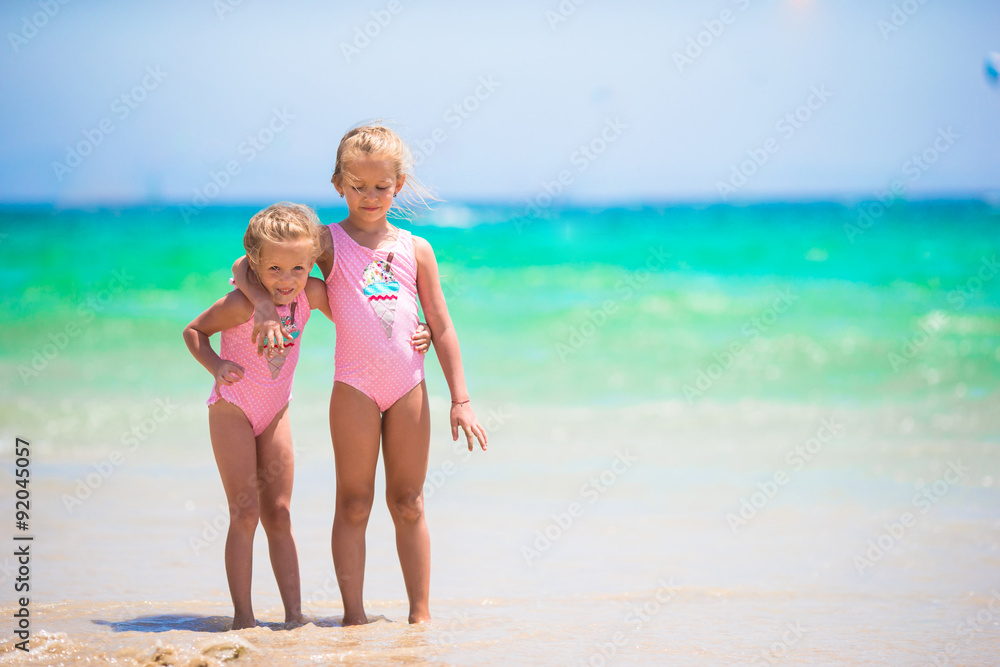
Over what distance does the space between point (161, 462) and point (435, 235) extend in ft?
57.9

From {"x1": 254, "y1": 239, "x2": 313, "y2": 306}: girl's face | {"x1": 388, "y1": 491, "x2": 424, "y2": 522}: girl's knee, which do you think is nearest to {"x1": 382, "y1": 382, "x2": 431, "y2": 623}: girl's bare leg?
{"x1": 388, "y1": 491, "x2": 424, "y2": 522}: girl's knee

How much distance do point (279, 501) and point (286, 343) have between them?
52 centimetres

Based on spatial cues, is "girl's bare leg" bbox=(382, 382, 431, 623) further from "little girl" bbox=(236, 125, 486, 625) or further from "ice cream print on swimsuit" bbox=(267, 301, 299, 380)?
"ice cream print on swimsuit" bbox=(267, 301, 299, 380)

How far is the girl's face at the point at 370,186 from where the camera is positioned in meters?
2.86

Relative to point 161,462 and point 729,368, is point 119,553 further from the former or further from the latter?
point 729,368

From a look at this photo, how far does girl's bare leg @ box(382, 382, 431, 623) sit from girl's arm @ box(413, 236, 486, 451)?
10cm

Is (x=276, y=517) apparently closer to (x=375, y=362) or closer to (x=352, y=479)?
(x=352, y=479)

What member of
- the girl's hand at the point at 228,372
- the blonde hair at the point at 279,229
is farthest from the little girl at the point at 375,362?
the girl's hand at the point at 228,372

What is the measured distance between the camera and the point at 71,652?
244 cm

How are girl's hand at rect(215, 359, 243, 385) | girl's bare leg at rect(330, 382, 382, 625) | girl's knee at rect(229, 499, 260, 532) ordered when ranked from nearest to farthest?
1. girl's hand at rect(215, 359, 243, 385)
2. girl's knee at rect(229, 499, 260, 532)
3. girl's bare leg at rect(330, 382, 382, 625)

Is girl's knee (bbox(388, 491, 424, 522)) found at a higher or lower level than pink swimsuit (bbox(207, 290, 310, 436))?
lower

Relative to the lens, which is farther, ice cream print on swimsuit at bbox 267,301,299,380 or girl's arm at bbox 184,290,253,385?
ice cream print on swimsuit at bbox 267,301,299,380

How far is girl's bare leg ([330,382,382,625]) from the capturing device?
2.89 metres

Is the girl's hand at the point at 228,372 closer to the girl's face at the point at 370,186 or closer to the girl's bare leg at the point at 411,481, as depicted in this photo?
the girl's bare leg at the point at 411,481
